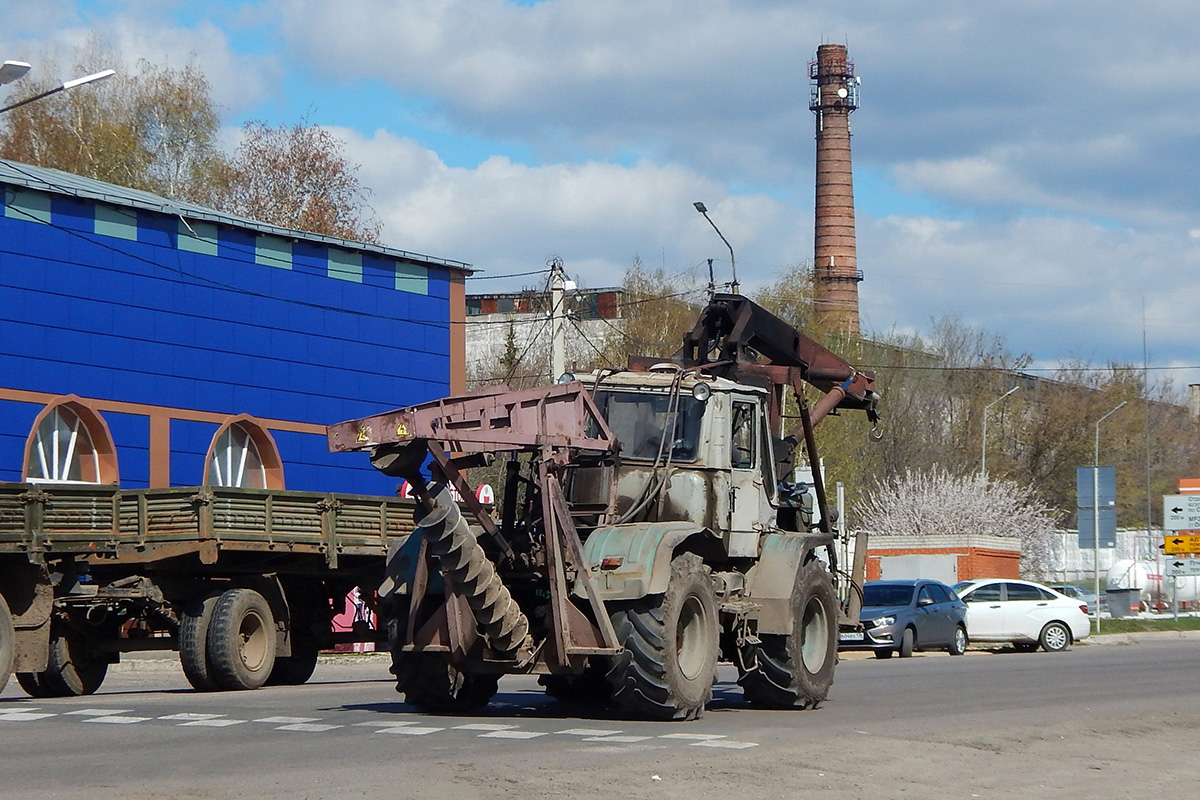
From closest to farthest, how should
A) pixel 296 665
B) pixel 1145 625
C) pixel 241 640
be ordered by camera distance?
1. pixel 241 640
2. pixel 296 665
3. pixel 1145 625

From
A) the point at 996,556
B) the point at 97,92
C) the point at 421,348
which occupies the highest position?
the point at 97,92

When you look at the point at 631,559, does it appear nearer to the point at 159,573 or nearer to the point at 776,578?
the point at 776,578

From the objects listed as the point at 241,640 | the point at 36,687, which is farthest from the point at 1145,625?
the point at 36,687

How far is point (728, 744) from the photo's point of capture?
456 inches

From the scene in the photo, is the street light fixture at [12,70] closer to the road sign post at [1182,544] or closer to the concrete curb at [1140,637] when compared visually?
the concrete curb at [1140,637]

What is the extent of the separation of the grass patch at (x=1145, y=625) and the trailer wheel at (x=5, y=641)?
2860 centimetres

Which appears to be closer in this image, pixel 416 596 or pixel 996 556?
pixel 416 596

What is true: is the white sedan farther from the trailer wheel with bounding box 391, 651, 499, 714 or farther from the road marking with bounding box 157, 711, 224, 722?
the road marking with bounding box 157, 711, 224, 722

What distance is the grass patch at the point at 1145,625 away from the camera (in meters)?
40.2

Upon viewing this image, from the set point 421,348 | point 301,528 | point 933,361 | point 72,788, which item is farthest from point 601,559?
point 933,361

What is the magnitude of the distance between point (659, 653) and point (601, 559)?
2.75 feet

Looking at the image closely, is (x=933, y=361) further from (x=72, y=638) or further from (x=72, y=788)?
(x=72, y=788)

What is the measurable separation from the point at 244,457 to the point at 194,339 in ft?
8.19

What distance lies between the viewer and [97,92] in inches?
2117
